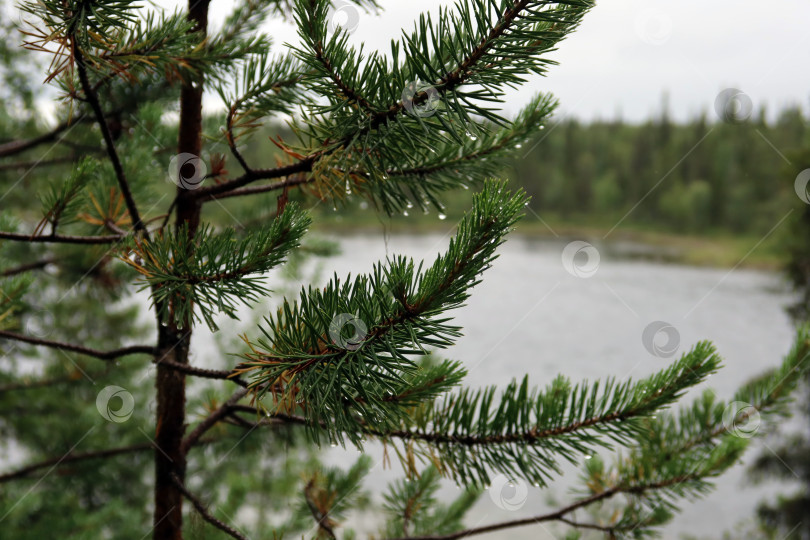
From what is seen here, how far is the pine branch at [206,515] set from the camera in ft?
3.60

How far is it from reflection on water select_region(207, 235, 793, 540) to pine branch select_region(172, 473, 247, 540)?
11868mm

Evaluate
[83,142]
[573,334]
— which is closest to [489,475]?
[83,142]

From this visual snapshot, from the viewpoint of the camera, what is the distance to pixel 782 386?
1369 millimetres

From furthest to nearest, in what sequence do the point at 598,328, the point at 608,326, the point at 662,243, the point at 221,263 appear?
the point at 662,243, the point at 608,326, the point at 598,328, the point at 221,263

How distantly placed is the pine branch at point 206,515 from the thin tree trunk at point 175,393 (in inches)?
1.0

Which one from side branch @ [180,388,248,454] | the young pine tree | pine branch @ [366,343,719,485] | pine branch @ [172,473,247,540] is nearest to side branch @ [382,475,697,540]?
the young pine tree

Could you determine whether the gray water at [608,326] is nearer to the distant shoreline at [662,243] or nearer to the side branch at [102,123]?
the distant shoreline at [662,243]

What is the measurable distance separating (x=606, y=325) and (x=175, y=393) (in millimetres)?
24925

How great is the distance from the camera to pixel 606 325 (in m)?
24.3

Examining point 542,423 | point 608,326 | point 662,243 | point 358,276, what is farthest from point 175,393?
point 662,243

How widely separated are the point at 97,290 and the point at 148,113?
0.95 meters

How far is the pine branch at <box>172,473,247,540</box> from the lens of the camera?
1.10 meters

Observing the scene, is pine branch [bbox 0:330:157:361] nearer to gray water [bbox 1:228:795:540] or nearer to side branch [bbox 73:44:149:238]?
side branch [bbox 73:44:149:238]

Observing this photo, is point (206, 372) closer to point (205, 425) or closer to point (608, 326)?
point (205, 425)
